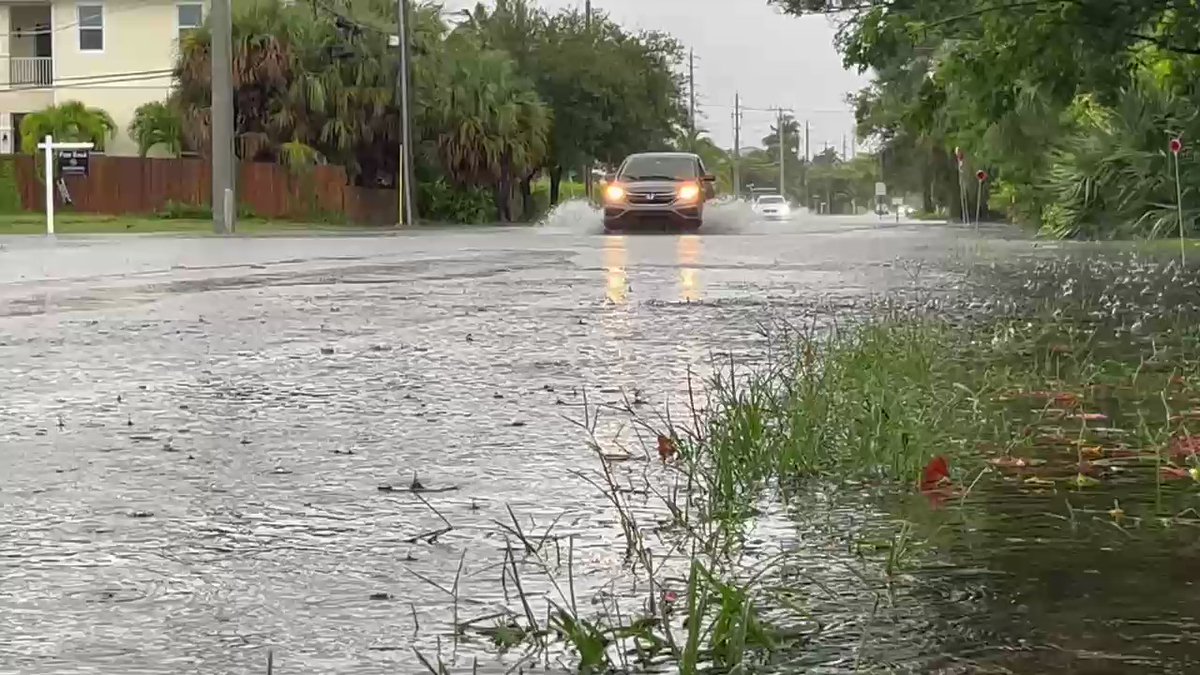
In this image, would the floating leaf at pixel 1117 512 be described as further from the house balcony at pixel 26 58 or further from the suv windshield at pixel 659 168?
the house balcony at pixel 26 58

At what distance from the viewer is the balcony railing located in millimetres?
53844

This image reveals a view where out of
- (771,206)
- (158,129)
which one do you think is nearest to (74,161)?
(158,129)

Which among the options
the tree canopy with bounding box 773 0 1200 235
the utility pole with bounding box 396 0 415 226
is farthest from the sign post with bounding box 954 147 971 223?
the utility pole with bounding box 396 0 415 226

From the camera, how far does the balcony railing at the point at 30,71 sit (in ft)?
177

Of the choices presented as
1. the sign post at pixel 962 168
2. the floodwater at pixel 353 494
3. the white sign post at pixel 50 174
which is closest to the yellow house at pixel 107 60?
the white sign post at pixel 50 174

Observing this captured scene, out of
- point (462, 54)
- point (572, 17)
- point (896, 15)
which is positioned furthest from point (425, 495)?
point (572, 17)

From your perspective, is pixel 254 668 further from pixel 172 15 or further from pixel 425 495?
pixel 172 15

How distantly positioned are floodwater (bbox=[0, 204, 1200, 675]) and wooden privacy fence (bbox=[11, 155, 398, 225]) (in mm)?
32962

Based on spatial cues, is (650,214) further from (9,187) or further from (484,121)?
(9,187)

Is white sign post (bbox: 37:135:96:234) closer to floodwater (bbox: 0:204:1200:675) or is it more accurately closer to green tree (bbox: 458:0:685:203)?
floodwater (bbox: 0:204:1200:675)

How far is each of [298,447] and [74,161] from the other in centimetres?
3017

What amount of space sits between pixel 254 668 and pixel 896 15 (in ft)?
29.8

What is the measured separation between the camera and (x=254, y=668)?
8.75 feet

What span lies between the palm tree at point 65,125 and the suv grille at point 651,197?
24.9m
